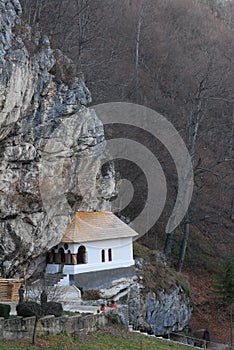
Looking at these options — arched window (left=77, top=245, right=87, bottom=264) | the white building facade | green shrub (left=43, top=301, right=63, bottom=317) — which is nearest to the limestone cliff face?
the white building facade

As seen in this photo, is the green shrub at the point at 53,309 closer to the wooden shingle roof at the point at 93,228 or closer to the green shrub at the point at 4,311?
the green shrub at the point at 4,311

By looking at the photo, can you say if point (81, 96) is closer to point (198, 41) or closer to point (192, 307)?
point (192, 307)

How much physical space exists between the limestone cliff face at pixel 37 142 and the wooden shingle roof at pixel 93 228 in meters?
0.91

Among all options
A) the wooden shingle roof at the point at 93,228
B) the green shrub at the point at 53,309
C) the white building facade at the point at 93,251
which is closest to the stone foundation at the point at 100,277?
the white building facade at the point at 93,251

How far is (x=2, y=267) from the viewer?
26453 millimetres

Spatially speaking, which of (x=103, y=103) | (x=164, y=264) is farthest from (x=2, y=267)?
(x=103, y=103)

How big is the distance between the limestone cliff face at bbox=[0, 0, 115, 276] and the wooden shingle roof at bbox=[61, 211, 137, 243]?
910mm

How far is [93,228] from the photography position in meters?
31.6

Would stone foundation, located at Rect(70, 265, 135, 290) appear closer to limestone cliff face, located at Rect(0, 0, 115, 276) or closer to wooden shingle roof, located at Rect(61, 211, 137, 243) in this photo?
wooden shingle roof, located at Rect(61, 211, 137, 243)

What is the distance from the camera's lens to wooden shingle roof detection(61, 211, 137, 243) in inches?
1202

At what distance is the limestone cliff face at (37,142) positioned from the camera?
24.6m

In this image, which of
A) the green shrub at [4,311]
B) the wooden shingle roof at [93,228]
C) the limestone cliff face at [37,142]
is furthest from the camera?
the wooden shingle roof at [93,228]

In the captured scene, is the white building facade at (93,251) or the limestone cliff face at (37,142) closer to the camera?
the limestone cliff face at (37,142)

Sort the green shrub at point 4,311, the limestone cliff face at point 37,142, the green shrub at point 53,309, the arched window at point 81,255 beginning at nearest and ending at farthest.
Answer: the green shrub at point 4,311 < the green shrub at point 53,309 < the limestone cliff face at point 37,142 < the arched window at point 81,255
